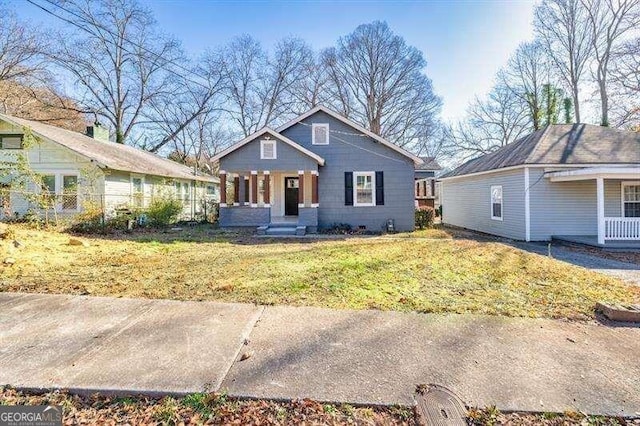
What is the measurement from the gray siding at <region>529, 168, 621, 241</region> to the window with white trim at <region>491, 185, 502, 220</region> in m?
1.93

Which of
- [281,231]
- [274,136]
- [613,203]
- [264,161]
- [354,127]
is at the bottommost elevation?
[281,231]

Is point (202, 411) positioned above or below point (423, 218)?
below

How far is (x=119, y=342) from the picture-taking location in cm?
354

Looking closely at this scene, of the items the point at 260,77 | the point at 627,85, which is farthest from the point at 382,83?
the point at 627,85

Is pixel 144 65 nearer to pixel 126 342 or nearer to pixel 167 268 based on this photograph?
pixel 167 268

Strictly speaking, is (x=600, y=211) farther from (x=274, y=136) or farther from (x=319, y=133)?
(x=274, y=136)

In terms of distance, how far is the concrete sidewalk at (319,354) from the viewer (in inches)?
109

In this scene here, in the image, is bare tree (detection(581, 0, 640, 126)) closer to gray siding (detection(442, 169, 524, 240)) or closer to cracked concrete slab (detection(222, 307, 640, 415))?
gray siding (detection(442, 169, 524, 240))

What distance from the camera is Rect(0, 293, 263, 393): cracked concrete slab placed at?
285 centimetres

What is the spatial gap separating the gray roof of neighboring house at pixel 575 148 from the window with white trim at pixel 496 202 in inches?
38.3

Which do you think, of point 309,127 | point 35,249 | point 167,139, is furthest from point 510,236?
point 167,139

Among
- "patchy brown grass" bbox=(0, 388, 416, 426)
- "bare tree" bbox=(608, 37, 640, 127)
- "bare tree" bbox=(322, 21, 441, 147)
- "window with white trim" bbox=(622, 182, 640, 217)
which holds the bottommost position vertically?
"patchy brown grass" bbox=(0, 388, 416, 426)

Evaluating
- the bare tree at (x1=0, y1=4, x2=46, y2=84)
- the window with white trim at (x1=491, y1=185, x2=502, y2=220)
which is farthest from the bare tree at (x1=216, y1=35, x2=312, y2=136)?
the window with white trim at (x1=491, y1=185, x2=502, y2=220)

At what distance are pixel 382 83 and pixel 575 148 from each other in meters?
19.5
